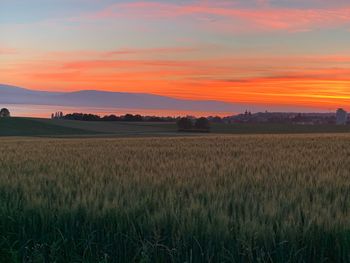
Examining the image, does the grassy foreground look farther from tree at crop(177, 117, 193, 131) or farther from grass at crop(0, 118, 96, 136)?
tree at crop(177, 117, 193, 131)

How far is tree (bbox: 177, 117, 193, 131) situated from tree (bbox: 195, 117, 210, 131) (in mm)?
1452

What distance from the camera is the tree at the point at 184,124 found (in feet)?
269

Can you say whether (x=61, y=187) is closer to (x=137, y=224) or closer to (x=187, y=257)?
(x=137, y=224)

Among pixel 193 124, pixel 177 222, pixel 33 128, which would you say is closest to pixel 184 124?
pixel 193 124

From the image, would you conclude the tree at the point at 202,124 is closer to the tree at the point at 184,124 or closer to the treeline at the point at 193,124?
the treeline at the point at 193,124

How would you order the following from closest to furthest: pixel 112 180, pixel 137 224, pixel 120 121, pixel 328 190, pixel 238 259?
pixel 238 259 → pixel 137 224 → pixel 328 190 → pixel 112 180 → pixel 120 121

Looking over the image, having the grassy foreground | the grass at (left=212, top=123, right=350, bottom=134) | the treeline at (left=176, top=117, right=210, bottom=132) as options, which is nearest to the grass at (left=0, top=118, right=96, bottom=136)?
the treeline at (left=176, top=117, right=210, bottom=132)

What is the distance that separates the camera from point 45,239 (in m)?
5.40

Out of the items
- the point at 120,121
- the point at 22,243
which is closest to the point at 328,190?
the point at 22,243

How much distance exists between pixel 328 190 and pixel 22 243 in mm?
3745

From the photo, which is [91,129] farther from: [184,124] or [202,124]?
[202,124]

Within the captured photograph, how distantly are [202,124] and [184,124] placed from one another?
158 inches

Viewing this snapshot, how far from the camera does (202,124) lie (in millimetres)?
80000

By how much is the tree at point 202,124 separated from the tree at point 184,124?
145 centimetres
